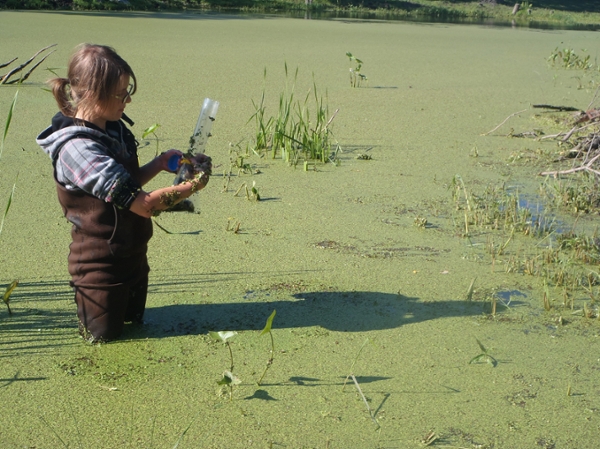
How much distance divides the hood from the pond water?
0.43 meters

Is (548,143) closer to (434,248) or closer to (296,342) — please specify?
(434,248)

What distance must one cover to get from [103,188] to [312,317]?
24.3 inches

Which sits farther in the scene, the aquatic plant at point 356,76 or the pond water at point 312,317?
the aquatic plant at point 356,76

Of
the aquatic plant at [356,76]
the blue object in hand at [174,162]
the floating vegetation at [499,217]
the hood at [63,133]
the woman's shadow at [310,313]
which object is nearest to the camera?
the hood at [63,133]

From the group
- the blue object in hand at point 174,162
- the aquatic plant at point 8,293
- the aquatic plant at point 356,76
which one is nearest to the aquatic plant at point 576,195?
the blue object in hand at point 174,162

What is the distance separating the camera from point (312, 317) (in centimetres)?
179

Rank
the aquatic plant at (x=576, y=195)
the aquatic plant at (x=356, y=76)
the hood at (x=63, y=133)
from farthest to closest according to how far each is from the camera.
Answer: the aquatic plant at (x=356, y=76) < the aquatic plant at (x=576, y=195) < the hood at (x=63, y=133)

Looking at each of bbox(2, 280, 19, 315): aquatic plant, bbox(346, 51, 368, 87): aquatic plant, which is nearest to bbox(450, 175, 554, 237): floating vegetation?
bbox(2, 280, 19, 315): aquatic plant

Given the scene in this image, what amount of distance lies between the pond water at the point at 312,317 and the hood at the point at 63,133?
0.43 meters

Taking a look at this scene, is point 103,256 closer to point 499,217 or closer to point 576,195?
point 499,217

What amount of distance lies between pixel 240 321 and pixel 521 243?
1.06 m

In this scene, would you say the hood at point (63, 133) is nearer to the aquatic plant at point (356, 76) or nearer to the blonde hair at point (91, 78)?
the blonde hair at point (91, 78)

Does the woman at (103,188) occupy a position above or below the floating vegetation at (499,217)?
above

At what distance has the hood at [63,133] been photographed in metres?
1.47
